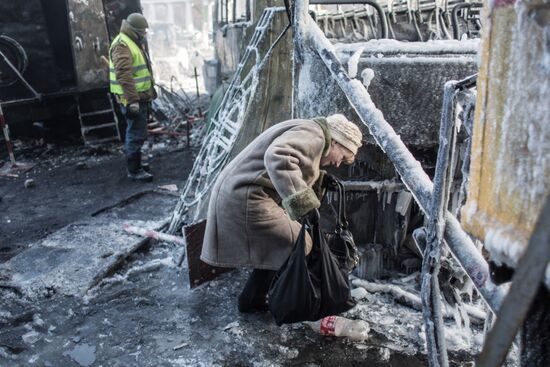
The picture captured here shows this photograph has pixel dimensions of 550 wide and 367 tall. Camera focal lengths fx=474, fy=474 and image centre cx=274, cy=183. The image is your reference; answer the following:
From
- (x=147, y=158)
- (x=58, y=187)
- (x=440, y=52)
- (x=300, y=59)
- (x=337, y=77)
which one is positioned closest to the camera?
(x=337, y=77)

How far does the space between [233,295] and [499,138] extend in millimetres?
2931

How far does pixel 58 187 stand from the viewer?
638 centimetres

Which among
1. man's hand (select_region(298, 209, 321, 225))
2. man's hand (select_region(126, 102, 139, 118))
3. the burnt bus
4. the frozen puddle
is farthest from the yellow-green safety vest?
man's hand (select_region(298, 209, 321, 225))

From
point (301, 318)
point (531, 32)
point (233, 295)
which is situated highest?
point (531, 32)

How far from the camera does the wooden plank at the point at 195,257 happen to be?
11.6ft

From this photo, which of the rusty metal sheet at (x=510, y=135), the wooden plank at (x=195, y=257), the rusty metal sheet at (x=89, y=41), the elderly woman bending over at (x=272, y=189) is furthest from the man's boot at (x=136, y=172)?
the rusty metal sheet at (x=510, y=135)

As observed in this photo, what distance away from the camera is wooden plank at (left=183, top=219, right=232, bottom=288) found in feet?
11.6

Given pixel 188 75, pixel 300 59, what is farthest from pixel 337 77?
pixel 188 75

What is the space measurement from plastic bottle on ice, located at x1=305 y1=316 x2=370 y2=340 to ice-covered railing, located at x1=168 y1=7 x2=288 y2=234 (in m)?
1.74

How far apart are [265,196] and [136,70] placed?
3.78 metres

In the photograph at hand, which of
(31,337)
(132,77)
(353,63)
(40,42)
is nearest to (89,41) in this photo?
(40,42)

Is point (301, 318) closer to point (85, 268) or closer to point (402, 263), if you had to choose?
point (402, 263)

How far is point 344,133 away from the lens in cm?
281

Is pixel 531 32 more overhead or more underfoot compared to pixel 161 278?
more overhead
